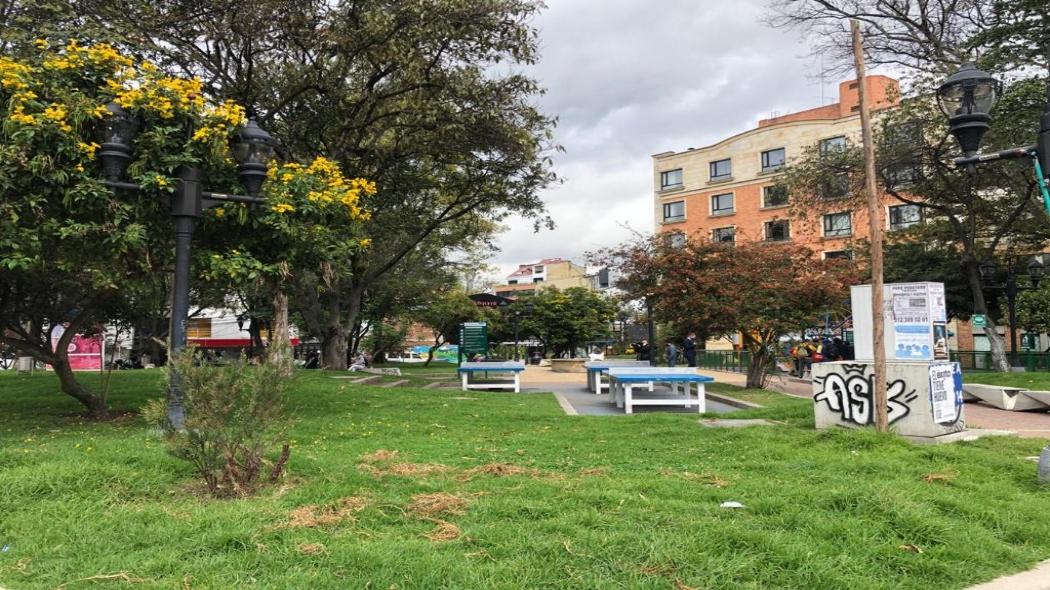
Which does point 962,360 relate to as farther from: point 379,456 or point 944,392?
point 379,456

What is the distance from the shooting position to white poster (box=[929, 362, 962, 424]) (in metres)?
8.09

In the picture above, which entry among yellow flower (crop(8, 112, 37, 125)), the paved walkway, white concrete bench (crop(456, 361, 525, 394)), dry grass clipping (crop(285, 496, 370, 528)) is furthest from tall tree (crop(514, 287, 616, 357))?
dry grass clipping (crop(285, 496, 370, 528))

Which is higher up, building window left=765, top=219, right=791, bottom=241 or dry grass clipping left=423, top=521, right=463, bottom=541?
building window left=765, top=219, right=791, bottom=241

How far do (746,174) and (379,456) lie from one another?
168 ft

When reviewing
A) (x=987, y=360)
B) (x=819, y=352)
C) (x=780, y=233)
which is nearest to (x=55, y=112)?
(x=819, y=352)

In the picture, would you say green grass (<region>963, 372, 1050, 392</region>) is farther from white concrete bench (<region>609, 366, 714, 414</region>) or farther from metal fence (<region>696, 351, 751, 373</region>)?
metal fence (<region>696, 351, 751, 373</region>)

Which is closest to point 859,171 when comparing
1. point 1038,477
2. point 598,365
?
point 598,365

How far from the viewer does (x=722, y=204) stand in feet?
180

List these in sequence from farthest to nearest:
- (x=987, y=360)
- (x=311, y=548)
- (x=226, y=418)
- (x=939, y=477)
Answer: (x=987, y=360) → (x=939, y=477) → (x=226, y=418) → (x=311, y=548)

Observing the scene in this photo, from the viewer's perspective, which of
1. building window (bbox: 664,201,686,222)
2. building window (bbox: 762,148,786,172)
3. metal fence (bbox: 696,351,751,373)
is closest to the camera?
metal fence (bbox: 696,351,751,373)

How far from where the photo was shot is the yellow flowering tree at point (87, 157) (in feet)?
26.9

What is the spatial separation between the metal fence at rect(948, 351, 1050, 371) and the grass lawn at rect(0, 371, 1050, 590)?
20.6 metres

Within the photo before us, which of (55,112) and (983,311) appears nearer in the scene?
(55,112)

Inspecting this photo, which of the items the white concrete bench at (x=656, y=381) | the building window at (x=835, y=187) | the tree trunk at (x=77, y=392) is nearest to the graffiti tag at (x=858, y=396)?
the white concrete bench at (x=656, y=381)
